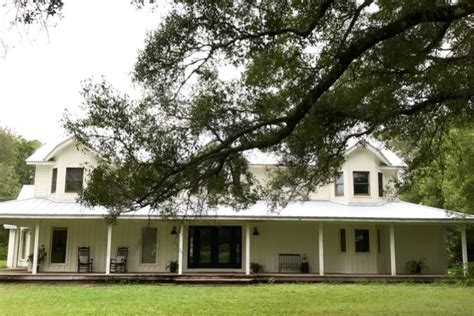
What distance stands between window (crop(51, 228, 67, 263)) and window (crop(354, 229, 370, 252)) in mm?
12021

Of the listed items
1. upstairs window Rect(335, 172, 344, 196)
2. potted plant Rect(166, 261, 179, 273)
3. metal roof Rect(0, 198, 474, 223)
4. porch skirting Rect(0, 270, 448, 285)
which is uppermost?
upstairs window Rect(335, 172, 344, 196)

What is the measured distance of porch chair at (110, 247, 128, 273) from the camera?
2069 cm

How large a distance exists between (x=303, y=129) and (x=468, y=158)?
12.7m

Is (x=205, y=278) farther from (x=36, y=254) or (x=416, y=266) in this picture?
(x=416, y=266)

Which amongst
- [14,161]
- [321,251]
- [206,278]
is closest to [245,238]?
[206,278]

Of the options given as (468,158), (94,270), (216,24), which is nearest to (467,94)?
(216,24)

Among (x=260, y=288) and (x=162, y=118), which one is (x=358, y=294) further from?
(x=162, y=118)

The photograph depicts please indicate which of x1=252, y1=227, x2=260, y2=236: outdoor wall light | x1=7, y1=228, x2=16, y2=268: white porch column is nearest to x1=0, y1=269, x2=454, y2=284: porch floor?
x1=252, y1=227, x2=260, y2=236: outdoor wall light

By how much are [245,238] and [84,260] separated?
21.5 ft

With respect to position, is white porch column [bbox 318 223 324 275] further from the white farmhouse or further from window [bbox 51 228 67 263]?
window [bbox 51 228 67 263]

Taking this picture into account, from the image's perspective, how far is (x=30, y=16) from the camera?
5500mm

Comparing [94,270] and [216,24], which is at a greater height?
[216,24]

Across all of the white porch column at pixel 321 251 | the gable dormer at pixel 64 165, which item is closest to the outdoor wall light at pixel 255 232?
the white porch column at pixel 321 251

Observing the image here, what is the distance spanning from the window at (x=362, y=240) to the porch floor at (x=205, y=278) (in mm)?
1779
